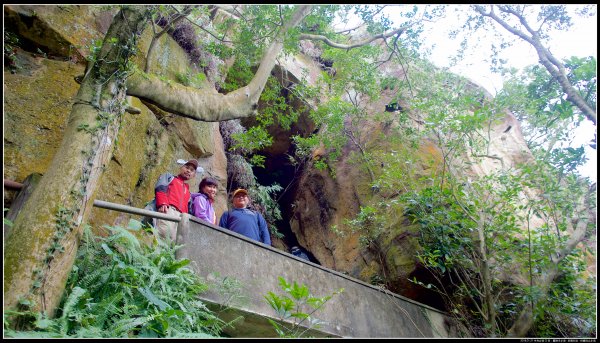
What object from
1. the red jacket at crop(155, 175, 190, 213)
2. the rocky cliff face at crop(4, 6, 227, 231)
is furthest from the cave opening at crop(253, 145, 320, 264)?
the red jacket at crop(155, 175, 190, 213)

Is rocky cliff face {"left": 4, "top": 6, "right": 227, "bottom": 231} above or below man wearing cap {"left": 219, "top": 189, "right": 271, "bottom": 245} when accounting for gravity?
above

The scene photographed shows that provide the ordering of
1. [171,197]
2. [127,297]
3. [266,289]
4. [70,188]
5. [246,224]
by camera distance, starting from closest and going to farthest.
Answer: [70,188]
[127,297]
[266,289]
[171,197]
[246,224]

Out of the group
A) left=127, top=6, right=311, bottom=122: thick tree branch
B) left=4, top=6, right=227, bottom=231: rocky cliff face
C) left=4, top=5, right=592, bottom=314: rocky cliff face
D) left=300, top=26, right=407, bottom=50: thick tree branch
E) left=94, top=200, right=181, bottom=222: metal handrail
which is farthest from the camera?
left=300, top=26, right=407, bottom=50: thick tree branch

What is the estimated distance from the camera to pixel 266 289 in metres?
5.87

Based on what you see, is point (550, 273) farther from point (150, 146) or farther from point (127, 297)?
point (150, 146)

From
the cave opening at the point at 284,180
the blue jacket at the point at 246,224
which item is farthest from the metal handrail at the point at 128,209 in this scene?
the cave opening at the point at 284,180

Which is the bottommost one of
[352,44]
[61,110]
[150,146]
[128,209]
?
[128,209]

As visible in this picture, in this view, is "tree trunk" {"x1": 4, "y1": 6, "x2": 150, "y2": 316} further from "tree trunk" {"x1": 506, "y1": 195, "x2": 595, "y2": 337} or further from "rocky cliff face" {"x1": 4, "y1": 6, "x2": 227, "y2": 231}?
"tree trunk" {"x1": 506, "y1": 195, "x2": 595, "y2": 337}

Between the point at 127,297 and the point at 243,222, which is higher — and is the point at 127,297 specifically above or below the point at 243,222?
below

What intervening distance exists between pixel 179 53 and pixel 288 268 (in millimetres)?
6923

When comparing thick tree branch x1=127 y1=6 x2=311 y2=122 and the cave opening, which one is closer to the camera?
thick tree branch x1=127 y1=6 x2=311 y2=122

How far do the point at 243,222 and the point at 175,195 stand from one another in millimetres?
1222

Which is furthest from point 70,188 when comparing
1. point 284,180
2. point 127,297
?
point 284,180

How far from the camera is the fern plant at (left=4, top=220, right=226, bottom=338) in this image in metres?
3.79
